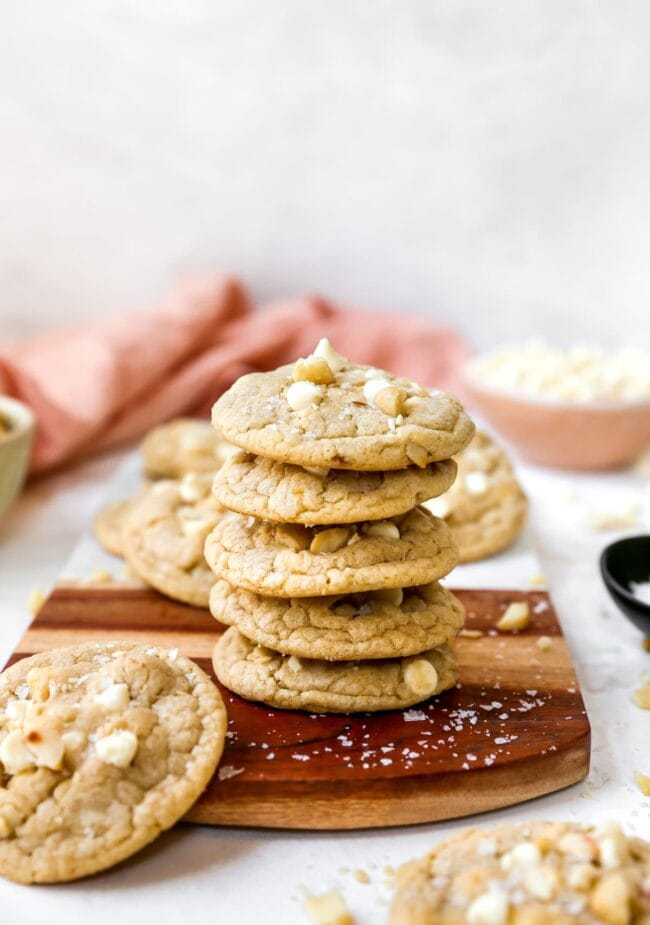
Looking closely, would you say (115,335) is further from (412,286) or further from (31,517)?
(412,286)

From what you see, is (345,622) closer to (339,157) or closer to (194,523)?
(194,523)

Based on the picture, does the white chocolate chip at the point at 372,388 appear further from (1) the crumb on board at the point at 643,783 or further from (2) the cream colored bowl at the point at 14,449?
(2) the cream colored bowl at the point at 14,449

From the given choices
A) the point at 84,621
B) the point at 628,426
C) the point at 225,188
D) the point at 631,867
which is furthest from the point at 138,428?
the point at 631,867

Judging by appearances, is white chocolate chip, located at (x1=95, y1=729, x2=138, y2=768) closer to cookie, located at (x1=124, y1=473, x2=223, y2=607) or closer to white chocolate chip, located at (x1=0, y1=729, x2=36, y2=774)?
white chocolate chip, located at (x1=0, y1=729, x2=36, y2=774)

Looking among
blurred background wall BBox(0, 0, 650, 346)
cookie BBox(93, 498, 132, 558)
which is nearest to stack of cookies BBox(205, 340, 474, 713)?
cookie BBox(93, 498, 132, 558)

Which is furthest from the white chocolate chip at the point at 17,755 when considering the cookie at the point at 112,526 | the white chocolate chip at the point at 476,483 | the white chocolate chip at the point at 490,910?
the white chocolate chip at the point at 476,483

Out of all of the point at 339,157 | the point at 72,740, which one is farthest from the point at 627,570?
the point at 339,157
